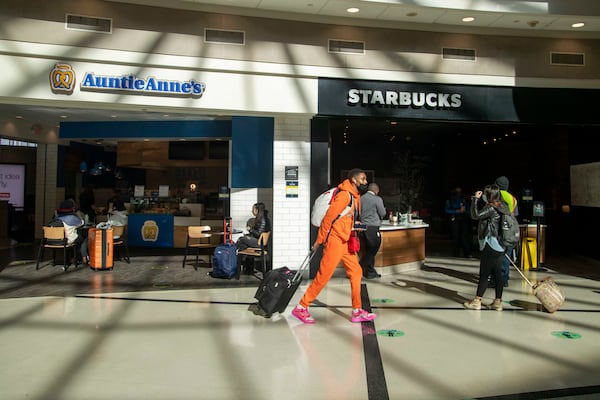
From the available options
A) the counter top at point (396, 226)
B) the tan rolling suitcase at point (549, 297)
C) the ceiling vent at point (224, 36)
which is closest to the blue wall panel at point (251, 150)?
the ceiling vent at point (224, 36)

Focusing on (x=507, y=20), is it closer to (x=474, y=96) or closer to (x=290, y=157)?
(x=474, y=96)

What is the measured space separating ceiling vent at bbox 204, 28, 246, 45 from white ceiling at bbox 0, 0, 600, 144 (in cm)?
30

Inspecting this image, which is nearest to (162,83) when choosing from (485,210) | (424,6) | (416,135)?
(424,6)

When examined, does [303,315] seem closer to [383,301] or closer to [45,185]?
[383,301]

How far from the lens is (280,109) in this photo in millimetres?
7051

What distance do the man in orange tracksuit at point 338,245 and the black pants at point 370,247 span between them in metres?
2.42

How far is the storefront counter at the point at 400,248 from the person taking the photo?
7691 millimetres

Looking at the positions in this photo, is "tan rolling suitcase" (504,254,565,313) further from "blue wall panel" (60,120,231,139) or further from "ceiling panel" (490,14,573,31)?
"blue wall panel" (60,120,231,139)

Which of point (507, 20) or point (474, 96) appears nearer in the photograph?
point (507, 20)

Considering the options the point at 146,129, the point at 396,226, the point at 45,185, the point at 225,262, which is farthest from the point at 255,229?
the point at 45,185

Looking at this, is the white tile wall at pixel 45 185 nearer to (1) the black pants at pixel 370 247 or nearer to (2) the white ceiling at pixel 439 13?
(2) the white ceiling at pixel 439 13

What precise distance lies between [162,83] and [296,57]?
6.88ft

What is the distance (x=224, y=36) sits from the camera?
685cm

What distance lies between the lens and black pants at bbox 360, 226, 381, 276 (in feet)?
23.6
